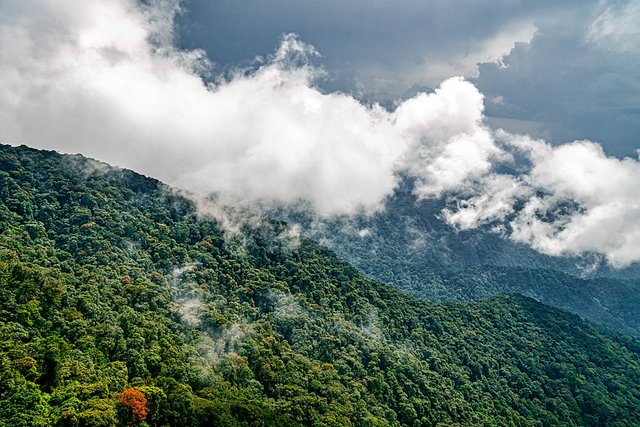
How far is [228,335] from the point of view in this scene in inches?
3391

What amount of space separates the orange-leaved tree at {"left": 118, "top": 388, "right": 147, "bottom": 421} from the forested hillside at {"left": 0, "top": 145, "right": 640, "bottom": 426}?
224 millimetres

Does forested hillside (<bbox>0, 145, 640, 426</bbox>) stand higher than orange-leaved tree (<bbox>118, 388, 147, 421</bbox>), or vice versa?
forested hillside (<bbox>0, 145, 640, 426</bbox>)

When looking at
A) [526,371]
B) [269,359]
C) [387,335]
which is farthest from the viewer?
[526,371]

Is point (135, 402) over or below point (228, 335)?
below

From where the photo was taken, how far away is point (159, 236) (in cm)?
11094

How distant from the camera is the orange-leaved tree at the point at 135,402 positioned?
55219mm

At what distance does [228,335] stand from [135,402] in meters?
30.7

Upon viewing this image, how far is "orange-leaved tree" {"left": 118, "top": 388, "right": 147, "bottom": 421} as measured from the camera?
55.2 metres

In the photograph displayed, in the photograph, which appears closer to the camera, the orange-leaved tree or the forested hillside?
the orange-leaved tree

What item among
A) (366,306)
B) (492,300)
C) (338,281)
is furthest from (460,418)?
(492,300)

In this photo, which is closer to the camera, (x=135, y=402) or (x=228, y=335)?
(x=135, y=402)

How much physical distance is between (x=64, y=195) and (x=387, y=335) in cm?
7798

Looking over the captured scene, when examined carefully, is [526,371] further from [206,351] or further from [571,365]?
[206,351]

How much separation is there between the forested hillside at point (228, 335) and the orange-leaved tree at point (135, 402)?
0.74ft
